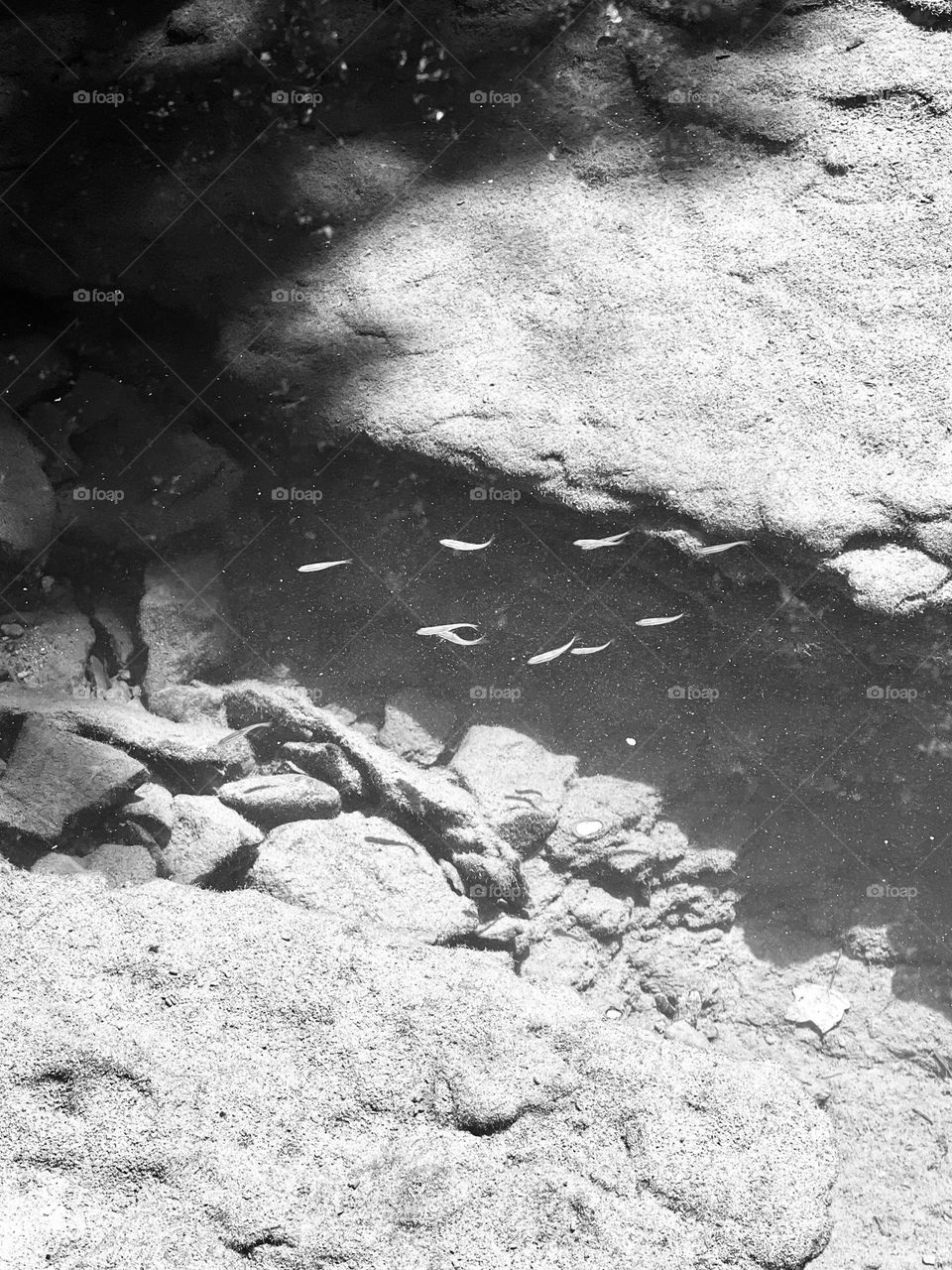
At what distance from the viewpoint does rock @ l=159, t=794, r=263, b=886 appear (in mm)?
2652

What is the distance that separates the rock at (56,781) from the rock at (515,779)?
108cm

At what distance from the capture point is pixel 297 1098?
1794 millimetres

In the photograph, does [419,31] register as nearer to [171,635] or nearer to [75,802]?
[171,635]

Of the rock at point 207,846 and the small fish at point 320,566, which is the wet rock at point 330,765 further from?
the small fish at point 320,566

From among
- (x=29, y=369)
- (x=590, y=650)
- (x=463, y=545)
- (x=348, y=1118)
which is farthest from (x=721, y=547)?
(x=29, y=369)

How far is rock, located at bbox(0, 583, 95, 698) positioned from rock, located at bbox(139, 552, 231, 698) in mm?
199

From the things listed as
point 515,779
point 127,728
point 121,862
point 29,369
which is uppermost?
point 29,369

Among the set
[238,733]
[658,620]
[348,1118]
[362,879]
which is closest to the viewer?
[348,1118]

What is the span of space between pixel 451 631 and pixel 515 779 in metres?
0.55

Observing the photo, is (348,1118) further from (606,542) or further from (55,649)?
(55,649)

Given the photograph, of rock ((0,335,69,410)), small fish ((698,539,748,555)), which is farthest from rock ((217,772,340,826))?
rock ((0,335,69,410))

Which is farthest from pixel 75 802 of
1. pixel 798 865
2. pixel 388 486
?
pixel 798 865

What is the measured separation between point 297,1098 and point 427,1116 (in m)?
0.24

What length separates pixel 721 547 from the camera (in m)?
2.77
